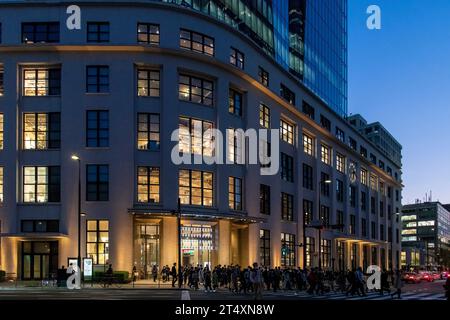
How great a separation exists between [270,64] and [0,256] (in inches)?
1391

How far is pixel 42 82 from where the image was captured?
54.9 meters

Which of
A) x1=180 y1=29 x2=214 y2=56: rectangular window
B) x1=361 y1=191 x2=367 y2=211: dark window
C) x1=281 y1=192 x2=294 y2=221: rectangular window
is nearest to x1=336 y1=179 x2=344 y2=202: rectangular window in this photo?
x1=361 y1=191 x2=367 y2=211: dark window

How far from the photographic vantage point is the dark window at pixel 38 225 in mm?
52906

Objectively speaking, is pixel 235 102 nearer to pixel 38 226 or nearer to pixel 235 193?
pixel 235 193

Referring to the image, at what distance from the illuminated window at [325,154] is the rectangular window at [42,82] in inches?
1731

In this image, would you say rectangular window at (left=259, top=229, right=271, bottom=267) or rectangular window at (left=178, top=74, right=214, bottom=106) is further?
rectangular window at (left=259, top=229, right=271, bottom=267)

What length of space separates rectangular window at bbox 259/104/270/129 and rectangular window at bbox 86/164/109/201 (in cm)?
1973

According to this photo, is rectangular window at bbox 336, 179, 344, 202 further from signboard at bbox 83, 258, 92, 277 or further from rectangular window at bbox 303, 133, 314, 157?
signboard at bbox 83, 258, 92, 277

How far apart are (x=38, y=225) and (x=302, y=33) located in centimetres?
4795

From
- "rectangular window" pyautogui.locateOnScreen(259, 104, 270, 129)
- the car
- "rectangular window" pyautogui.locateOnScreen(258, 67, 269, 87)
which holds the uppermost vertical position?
"rectangular window" pyautogui.locateOnScreen(258, 67, 269, 87)

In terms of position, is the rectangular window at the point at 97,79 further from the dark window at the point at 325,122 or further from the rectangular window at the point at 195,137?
the dark window at the point at 325,122

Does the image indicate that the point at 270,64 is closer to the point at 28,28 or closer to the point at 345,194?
the point at 28,28

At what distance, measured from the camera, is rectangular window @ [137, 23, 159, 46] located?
55469 millimetres
